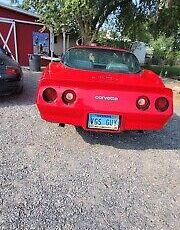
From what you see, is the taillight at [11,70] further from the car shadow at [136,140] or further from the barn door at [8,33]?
the barn door at [8,33]

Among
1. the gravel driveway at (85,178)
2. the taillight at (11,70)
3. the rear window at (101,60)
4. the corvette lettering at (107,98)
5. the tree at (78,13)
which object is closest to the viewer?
the gravel driveway at (85,178)

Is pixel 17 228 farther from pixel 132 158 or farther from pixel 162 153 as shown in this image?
pixel 162 153

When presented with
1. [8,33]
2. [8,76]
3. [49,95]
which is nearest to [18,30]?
[8,33]

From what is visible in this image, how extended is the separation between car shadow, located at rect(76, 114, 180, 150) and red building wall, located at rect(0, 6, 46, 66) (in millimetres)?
12432

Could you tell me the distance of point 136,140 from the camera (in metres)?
5.18

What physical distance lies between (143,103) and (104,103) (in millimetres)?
565

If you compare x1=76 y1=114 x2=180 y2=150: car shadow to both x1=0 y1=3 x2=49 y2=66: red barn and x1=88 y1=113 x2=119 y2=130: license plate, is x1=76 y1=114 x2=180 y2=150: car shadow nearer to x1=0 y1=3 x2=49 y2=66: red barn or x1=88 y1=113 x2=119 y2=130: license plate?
x1=88 y1=113 x2=119 y2=130: license plate

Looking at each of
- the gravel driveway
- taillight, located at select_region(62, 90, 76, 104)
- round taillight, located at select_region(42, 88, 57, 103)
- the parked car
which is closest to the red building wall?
the parked car

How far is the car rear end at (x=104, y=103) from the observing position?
414cm

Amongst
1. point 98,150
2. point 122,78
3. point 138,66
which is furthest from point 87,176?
point 138,66

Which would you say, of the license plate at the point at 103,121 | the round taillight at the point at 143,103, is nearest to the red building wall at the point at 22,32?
the license plate at the point at 103,121

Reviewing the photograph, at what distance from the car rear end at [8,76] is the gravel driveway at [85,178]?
130cm

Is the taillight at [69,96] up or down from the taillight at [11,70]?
up

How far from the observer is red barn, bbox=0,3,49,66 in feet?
51.7
